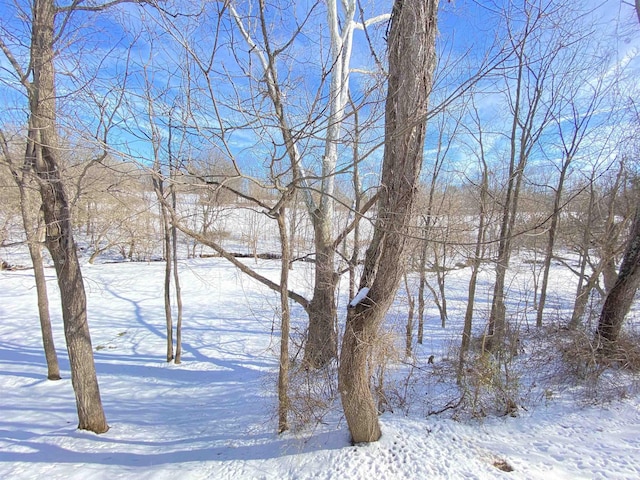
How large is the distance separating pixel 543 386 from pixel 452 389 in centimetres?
145

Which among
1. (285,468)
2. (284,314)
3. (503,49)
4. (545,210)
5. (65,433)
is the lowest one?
(65,433)

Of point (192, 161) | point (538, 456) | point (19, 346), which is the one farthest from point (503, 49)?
point (19, 346)

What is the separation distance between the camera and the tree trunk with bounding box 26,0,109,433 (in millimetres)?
4094

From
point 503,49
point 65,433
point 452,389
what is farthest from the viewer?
point 452,389

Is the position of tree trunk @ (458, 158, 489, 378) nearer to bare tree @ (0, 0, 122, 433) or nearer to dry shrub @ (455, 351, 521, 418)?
dry shrub @ (455, 351, 521, 418)

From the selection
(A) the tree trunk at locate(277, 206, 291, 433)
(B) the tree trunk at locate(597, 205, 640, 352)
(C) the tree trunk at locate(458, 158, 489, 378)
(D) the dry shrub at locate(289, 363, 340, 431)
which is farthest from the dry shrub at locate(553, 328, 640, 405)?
(A) the tree trunk at locate(277, 206, 291, 433)

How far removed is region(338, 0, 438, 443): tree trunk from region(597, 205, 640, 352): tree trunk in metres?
4.76

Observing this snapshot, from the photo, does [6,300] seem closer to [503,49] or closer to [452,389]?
[452,389]

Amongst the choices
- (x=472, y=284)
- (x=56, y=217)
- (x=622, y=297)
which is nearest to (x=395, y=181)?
(x=56, y=217)

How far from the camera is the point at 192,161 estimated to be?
3900 mm

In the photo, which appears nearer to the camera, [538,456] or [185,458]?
[538,456]

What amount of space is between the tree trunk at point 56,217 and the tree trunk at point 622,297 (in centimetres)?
867

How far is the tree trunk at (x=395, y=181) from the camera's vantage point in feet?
8.99

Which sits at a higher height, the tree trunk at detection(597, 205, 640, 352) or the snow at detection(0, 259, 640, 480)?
the tree trunk at detection(597, 205, 640, 352)
